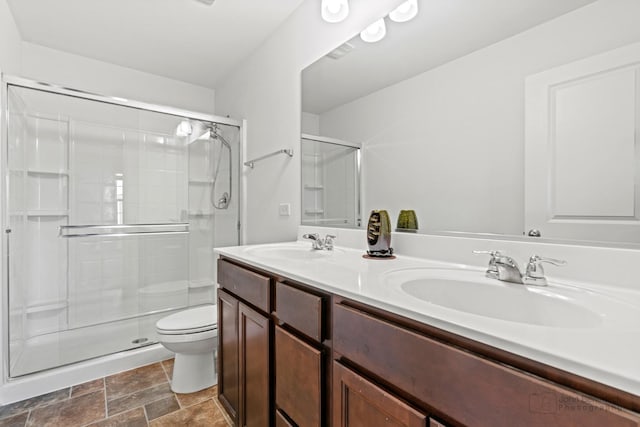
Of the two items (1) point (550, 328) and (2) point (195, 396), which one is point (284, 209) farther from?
(1) point (550, 328)

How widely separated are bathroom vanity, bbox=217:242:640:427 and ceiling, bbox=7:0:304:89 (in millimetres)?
1651

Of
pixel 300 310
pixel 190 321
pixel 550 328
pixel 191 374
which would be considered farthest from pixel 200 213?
pixel 550 328

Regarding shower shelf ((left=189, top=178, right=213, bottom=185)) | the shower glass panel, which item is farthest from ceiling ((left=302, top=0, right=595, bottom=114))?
shower shelf ((left=189, top=178, right=213, bottom=185))

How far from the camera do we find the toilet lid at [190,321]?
172 centimetres

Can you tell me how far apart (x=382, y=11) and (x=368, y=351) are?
149cm

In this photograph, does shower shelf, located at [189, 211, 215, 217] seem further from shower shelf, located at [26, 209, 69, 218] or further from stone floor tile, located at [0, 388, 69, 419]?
stone floor tile, located at [0, 388, 69, 419]

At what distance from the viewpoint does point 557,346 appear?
44 cm

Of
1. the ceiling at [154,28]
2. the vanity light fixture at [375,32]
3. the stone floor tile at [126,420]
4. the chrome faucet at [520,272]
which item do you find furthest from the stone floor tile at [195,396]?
the ceiling at [154,28]

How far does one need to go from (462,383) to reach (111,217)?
2739 mm

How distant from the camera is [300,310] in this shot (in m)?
0.94

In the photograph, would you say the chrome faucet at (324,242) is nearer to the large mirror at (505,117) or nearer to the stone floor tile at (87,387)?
the large mirror at (505,117)

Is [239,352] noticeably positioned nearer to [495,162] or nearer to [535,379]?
[535,379]

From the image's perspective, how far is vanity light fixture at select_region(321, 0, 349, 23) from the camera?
63.4 inches

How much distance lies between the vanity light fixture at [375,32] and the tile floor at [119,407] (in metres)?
2.05
